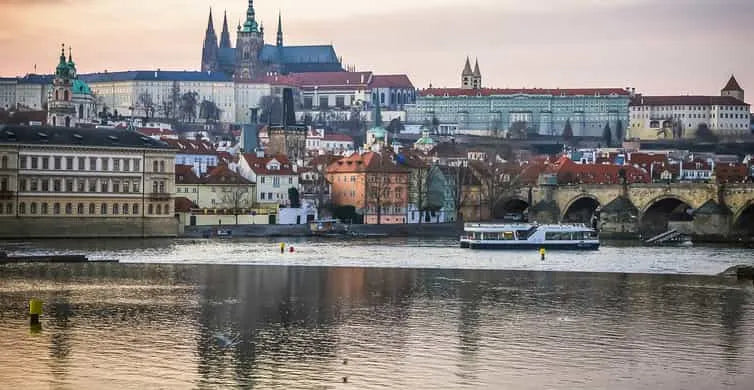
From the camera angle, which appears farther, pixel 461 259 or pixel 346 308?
pixel 461 259

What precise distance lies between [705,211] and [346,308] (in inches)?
1742

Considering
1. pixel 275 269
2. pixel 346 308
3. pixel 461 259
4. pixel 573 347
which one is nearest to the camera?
pixel 573 347

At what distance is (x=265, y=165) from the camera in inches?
3408

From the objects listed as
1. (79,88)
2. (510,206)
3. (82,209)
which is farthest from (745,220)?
(79,88)

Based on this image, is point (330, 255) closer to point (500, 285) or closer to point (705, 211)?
point (500, 285)

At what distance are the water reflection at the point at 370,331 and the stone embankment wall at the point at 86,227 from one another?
792 inches

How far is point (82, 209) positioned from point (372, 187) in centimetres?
2308

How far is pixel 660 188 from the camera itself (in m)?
82.2

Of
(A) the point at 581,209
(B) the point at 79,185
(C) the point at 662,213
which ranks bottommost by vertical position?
(C) the point at 662,213

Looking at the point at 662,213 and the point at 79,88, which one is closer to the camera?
the point at 662,213

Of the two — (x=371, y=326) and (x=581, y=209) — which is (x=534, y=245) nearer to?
(x=581, y=209)

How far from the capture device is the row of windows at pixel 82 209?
219 feet

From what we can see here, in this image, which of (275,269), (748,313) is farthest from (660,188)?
(748,313)

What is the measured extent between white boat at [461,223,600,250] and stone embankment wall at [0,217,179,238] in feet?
45.8
